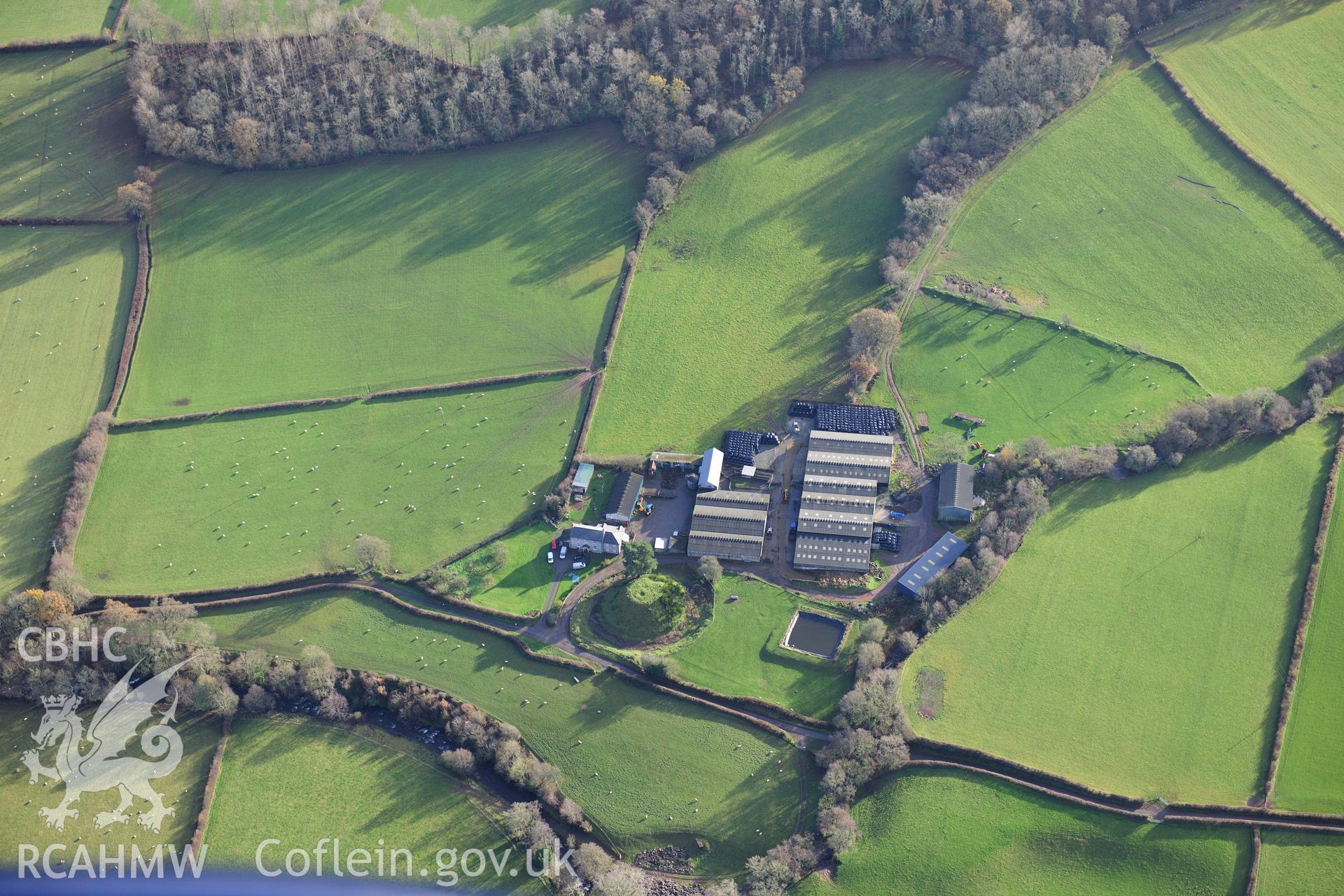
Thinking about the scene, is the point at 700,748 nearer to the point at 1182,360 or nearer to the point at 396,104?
the point at 1182,360

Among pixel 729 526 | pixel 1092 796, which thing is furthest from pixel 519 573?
pixel 1092 796

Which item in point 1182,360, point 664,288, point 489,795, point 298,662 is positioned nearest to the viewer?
point 489,795

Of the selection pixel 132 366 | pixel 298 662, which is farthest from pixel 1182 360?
pixel 132 366

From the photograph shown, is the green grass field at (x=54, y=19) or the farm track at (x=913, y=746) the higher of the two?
the green grass field at (x=54, y=19)

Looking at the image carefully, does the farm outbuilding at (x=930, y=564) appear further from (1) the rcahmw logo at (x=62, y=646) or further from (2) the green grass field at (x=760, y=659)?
(1) the rcahmw logo at (x=62, y=646)

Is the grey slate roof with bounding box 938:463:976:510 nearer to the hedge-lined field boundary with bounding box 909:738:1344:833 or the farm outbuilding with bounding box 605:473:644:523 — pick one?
the hedge-lined field boundary with bounding box 909:738:1344:833

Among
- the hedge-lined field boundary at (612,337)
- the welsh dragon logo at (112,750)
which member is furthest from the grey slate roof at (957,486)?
the welsh dragon logo at (112,750)
